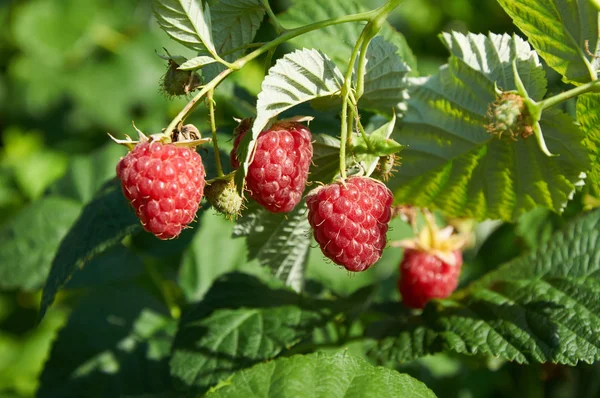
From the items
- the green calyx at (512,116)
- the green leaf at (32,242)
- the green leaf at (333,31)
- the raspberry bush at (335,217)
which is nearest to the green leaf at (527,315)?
Result: the raspberry bush at (335,217)

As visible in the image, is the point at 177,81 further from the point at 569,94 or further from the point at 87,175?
the point at 87,175

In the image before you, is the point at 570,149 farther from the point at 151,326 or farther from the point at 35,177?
the point at 35,177

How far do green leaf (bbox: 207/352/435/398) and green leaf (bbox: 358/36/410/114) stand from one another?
1.62 feet

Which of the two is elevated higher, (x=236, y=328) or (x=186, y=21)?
(x=186, y=21)

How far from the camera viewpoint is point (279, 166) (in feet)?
4.44

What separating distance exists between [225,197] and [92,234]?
0.45 m

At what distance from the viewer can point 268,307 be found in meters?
1.83

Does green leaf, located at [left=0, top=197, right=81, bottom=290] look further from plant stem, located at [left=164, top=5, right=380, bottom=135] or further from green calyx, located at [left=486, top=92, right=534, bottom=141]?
green calyx, located at [left=486, top=92, right=534, bottom=141]

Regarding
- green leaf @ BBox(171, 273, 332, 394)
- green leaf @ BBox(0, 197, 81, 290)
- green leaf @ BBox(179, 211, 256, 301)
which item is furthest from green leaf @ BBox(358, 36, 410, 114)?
green leaf @ BBox(0, 197, 81, 290)

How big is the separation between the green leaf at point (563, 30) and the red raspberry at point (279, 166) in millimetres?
443

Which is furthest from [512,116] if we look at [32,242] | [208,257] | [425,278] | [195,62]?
[32,242]

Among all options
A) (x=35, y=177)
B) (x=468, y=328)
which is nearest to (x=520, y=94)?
(x=468, y=328)

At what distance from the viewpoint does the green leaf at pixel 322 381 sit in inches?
52.8

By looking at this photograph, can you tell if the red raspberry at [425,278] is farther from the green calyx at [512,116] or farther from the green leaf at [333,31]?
the green calyx at [512,116]
